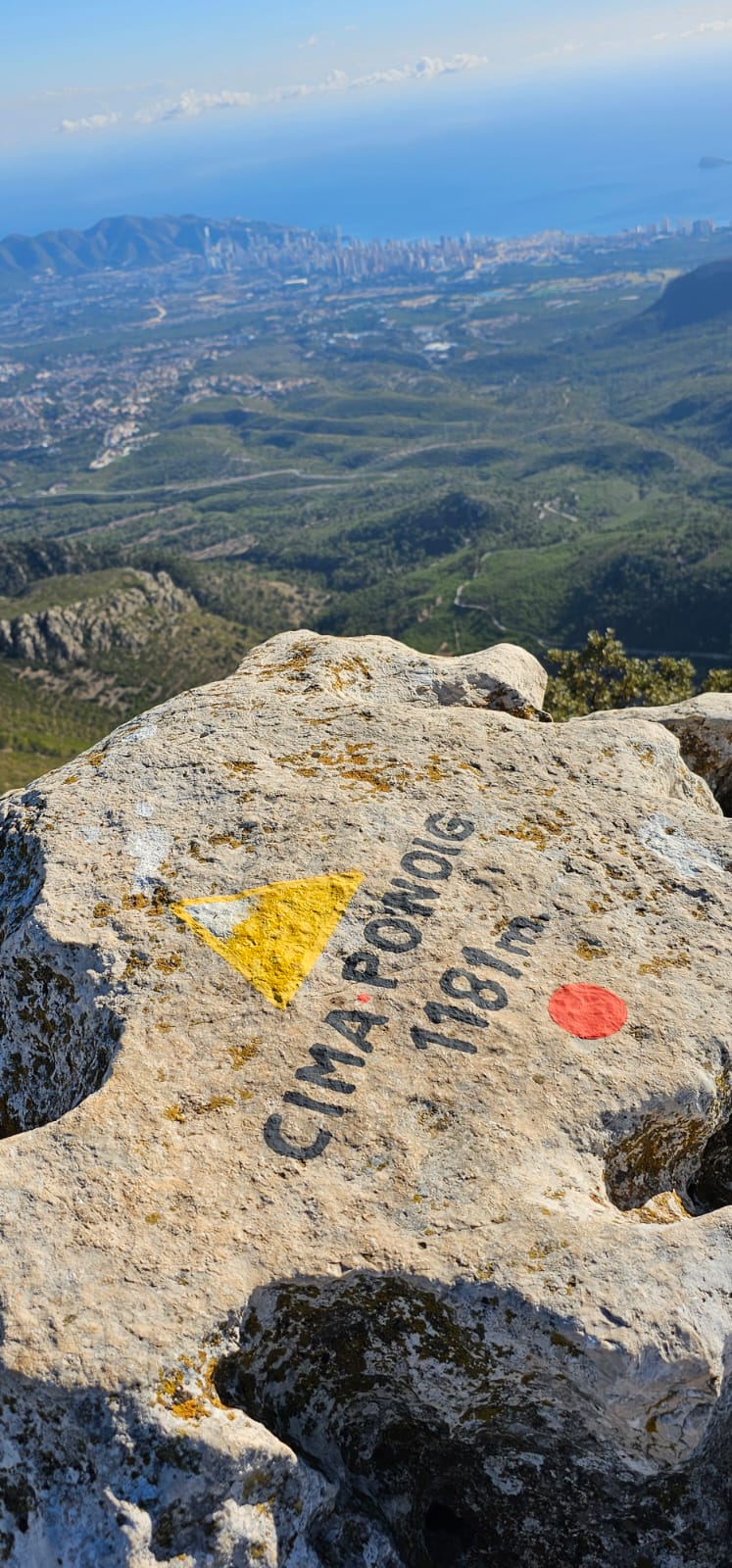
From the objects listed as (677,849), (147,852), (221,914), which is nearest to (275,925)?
(221,914)

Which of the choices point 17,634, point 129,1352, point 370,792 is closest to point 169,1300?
point 129,1352

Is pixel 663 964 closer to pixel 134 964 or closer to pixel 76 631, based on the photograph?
pixel 134 964

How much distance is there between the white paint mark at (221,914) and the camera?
1293 centimetres

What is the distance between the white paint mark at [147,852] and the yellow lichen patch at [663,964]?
23.1ft

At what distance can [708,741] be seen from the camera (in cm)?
1992

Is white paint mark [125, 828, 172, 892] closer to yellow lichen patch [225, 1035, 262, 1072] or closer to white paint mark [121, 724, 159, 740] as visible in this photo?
white paint mark [121, 724, 159, 740]

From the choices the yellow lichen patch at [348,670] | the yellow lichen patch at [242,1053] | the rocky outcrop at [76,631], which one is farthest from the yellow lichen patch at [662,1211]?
the rocky outcrop at [76,631]

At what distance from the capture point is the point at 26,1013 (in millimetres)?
12898

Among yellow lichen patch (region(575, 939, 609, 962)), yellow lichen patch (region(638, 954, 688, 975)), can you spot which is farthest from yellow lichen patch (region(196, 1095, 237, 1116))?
yellow lichen patch (region(638, 954, 688, 975))

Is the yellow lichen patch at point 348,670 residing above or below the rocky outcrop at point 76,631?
above

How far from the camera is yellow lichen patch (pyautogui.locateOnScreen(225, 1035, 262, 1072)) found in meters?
11.3

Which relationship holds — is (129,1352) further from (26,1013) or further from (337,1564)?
(26,1013)

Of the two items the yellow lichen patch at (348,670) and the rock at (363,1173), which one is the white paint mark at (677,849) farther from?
the yellow lichen patch at (348,670)

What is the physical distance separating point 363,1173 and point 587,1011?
3.65 m
